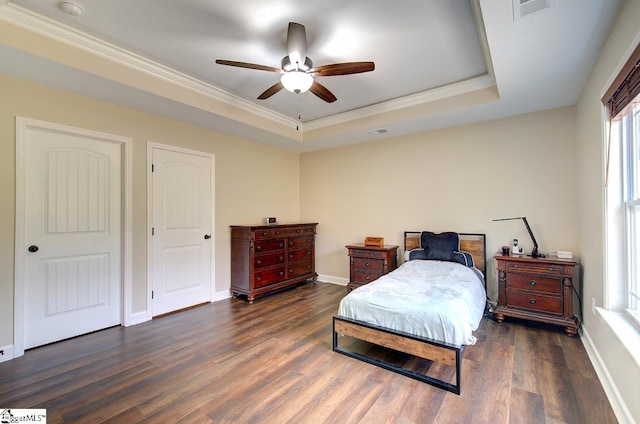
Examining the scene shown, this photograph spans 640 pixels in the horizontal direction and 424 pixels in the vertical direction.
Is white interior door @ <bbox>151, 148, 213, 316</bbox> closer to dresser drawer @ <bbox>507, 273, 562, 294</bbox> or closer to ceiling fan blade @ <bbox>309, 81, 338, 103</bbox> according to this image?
ceiling fan blade @ <bbox>309, 81, 338, 103</bbox>

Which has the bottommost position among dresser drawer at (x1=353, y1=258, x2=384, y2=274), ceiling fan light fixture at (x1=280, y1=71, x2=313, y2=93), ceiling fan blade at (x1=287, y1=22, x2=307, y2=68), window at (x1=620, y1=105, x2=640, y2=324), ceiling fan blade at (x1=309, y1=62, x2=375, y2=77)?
dresser drawer at (x1=353, y1=258, x2=384, y2=274)

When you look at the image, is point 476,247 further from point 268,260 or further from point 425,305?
point 268,260

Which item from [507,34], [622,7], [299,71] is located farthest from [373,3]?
[622,7]

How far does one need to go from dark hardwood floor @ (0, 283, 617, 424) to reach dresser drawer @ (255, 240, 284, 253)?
4.44 ft

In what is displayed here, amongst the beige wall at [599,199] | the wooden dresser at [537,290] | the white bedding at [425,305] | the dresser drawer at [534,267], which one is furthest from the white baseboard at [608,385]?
the white bedding at [425,305]

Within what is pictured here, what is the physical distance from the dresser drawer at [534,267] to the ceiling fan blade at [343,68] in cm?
268

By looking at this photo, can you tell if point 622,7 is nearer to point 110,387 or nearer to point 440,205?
point 440,205

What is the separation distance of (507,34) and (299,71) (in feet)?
5.15

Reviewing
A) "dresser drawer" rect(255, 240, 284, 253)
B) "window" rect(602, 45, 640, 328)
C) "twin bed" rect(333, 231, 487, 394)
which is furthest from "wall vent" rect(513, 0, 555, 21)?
"dresser drawer" rect(255, 240, 284, 253)

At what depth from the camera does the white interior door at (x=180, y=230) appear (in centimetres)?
360

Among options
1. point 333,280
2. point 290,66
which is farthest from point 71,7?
point 333,280

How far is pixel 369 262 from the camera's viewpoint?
4.40 meters

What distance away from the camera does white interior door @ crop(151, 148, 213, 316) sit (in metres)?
3.60

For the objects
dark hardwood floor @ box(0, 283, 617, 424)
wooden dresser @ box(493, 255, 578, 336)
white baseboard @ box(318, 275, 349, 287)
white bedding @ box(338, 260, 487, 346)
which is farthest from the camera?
white baseboard @ box(318, 275, 349, 287)
